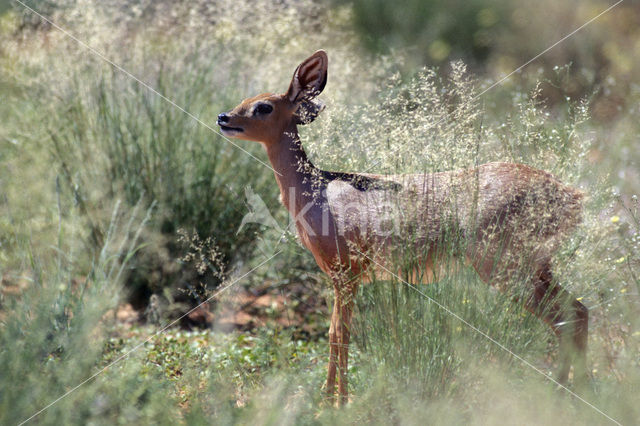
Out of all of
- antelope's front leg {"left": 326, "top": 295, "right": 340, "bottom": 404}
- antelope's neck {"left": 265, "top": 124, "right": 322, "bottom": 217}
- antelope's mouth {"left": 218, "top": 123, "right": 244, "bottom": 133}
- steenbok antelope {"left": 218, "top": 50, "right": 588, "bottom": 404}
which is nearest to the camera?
steenbok antelope {"left": 218, "top": 50, "right": 588, "bottom": 404}

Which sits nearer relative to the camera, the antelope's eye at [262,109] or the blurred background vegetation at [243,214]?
the blurred background vegetation at [243,214]

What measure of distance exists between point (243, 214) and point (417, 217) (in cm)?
239

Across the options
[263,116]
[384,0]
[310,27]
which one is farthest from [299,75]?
[384,0]

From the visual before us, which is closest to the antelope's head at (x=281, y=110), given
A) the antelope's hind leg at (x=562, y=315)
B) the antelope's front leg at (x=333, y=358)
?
the antelope's front leg at (x=333, y=358)

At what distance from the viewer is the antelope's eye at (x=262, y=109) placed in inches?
148

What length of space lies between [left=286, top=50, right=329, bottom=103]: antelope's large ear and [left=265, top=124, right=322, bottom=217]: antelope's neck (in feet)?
0.58

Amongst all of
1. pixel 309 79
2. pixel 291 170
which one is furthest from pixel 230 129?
pixel 309 79

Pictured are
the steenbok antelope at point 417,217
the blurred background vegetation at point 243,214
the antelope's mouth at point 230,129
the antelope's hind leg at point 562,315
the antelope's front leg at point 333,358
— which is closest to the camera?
the blurred background vegetation at point 243,214

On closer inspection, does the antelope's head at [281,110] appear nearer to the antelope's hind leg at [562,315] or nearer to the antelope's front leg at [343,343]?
the antelope's front leg at [343,343]

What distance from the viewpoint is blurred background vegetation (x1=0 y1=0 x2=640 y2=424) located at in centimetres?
312

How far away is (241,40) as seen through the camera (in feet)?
20.7

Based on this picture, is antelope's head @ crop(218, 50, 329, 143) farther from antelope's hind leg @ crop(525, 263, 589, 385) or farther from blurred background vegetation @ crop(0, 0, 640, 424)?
antelope's hind leg @ crop(525, 263, 589, 385)

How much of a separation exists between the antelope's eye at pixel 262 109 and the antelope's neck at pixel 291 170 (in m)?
0.15

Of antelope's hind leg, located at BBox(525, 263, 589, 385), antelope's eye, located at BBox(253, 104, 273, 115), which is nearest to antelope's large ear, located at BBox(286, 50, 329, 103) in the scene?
antelope's eye, located at BBox(253, 104, 273, 115)
